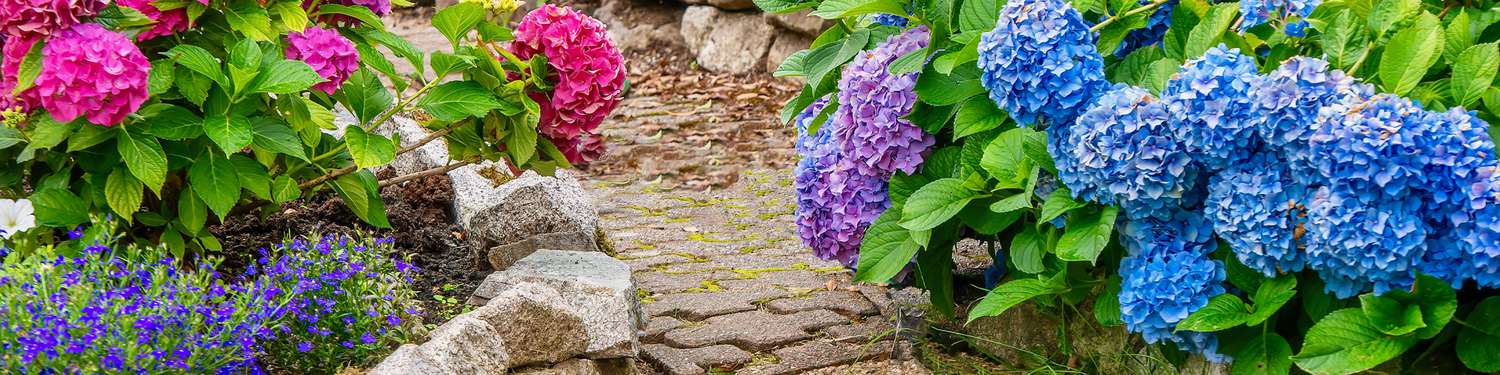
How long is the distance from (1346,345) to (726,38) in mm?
6357

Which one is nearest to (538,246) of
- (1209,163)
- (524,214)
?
(524,214)

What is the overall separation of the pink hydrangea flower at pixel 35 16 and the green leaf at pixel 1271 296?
2196 millimetres

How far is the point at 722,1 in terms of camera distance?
27.1 ft

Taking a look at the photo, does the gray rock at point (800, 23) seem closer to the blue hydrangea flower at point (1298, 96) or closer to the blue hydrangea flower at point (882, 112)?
the blue hydrangea flower at point (882, 112)

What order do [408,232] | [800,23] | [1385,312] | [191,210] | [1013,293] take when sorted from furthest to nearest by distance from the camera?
[800,23] → [408,232] → [191,210] → [1013,293] → [1385,312]

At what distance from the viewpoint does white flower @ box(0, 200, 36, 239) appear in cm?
246

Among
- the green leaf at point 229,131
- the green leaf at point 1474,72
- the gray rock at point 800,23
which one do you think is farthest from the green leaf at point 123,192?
the gray rock at point 800,23

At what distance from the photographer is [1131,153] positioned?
2211 millimetres

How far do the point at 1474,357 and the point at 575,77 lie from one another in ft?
6.00

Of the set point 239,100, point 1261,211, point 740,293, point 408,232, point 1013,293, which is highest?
point 239,100

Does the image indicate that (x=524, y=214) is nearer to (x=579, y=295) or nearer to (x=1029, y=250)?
(x=579, y=295)

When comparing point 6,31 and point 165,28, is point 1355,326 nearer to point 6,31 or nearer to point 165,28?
point 165,28

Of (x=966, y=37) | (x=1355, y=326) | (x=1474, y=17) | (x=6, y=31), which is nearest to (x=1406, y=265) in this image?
(x=1355, y=326)

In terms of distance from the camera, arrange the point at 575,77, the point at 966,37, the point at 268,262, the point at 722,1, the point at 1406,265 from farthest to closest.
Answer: the point at 722,1, the point at 575,77, the point at 268,262, the point at 966,37, the point at 1406,265
